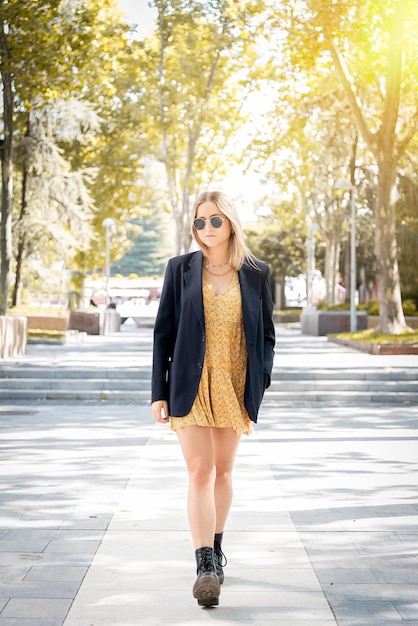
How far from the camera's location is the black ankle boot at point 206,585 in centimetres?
478

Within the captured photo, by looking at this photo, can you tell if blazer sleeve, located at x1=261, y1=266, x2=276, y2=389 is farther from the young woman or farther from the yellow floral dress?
the yellow floral dress

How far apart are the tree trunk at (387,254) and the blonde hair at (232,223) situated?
22.3 metres

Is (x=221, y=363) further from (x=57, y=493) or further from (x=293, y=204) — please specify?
(x=293, y=204)

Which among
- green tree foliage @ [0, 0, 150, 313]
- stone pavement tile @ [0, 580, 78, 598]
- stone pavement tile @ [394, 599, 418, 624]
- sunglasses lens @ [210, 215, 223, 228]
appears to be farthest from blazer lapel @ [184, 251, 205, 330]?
green tree foliage @ [0, 0, 150, 313]

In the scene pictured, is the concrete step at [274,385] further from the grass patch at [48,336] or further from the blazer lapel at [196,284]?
the grass patch at [48,336]

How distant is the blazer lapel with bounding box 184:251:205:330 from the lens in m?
5.05

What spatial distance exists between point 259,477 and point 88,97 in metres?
37.8

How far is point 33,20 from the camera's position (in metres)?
23.1

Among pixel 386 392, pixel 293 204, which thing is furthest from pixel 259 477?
pixel 293 204

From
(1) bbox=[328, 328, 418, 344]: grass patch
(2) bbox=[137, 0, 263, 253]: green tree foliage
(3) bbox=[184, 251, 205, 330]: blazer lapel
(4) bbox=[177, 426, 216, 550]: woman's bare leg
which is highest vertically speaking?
(2) bbox=[137, 0, 263, 253]: green tree foliage

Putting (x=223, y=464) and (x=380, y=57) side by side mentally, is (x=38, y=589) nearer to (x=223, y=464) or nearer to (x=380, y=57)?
(x=223, y=464)

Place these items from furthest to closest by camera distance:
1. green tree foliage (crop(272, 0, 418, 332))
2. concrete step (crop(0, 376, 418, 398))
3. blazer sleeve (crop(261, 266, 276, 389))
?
green tree foliage (crop(272, 0, 418, 332)), concrete step (crop(0, 376, 418, 398)), blazer sleeve (crop(261, 266, 276, 389))

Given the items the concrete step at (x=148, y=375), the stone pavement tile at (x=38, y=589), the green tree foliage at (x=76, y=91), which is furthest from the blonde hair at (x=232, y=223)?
the green tree foliage at (x=76, y=91)

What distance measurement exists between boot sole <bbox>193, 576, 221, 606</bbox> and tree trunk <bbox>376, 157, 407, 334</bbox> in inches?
900
